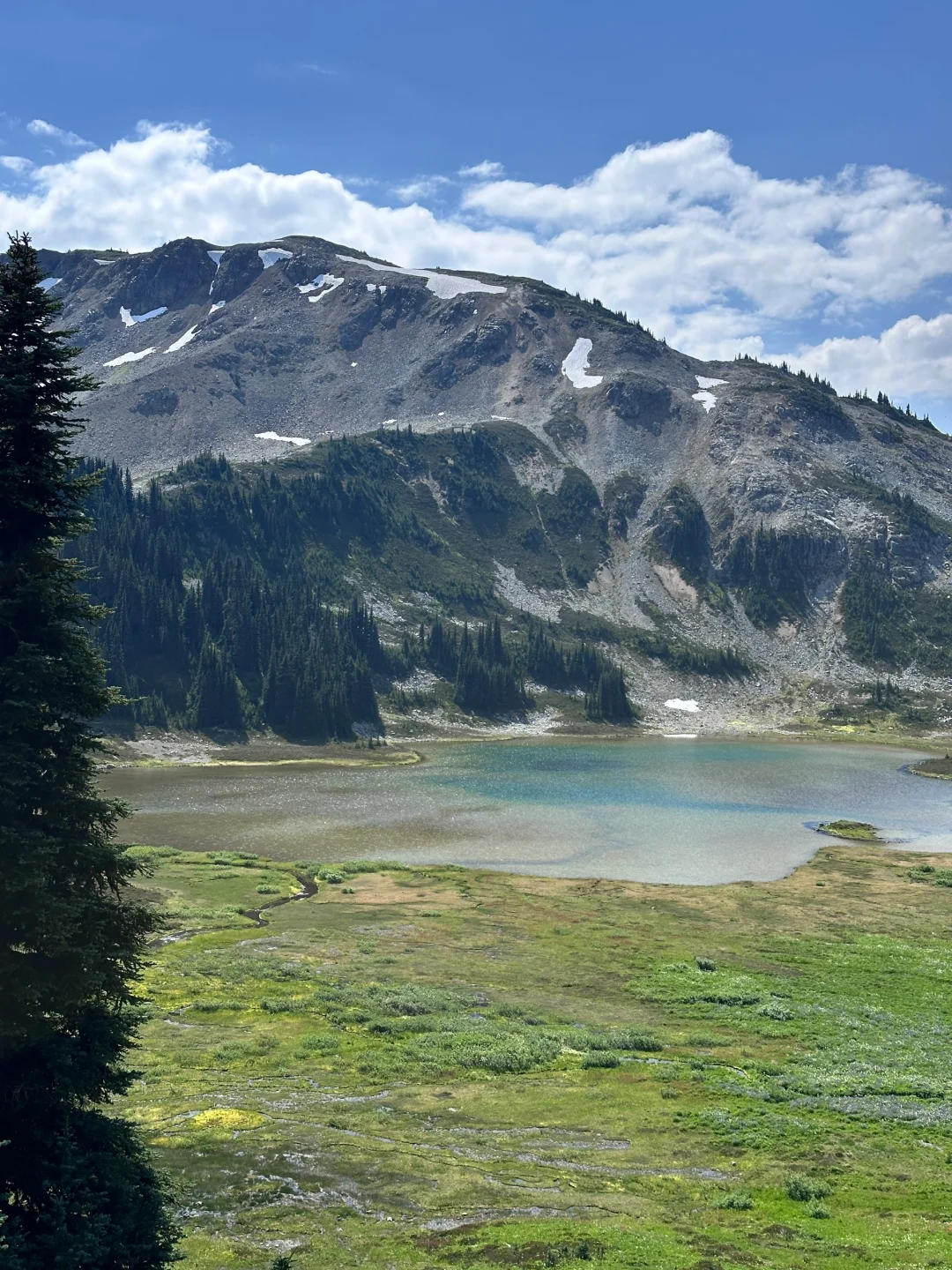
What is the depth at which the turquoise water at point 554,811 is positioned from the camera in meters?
92.4

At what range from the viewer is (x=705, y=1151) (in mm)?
29375

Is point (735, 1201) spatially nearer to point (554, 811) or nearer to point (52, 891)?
point (52, 891)

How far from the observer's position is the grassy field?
23297 mm

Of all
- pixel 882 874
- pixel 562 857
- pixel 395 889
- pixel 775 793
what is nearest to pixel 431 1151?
pixel 395 889

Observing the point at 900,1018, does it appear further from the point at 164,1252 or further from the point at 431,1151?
the point at 164,1252

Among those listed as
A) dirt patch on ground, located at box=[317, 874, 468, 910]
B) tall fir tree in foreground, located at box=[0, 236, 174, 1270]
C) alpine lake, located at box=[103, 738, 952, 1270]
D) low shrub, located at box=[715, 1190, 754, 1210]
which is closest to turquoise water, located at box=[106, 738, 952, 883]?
alpine lake, located at box=[103, 738, 952, 1270]

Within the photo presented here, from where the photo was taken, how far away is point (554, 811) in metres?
116

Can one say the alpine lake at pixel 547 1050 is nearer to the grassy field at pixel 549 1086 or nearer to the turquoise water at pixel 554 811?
the grassy field at pixel 549 1086

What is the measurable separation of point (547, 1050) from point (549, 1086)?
3.48 metres

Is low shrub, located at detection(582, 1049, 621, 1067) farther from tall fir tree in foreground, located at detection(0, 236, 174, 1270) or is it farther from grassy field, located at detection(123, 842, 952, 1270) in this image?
tall fir tree in foreground, located at detection(0, 236, 174, 1270)

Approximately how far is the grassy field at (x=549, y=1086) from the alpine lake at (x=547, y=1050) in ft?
0.45

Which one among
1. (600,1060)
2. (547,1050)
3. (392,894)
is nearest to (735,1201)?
(600,1060)

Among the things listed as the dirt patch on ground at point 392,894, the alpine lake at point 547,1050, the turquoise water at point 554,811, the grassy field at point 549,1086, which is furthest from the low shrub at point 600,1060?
the turquoise water at point 554,811

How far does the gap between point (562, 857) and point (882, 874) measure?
2937 centimetres
